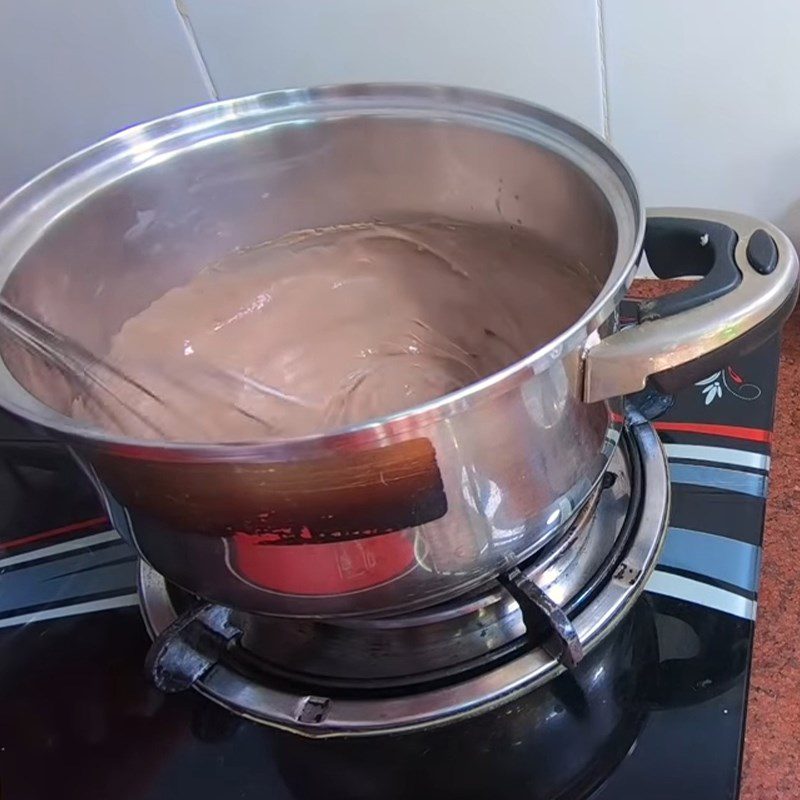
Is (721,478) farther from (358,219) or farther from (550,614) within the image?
(358,219)

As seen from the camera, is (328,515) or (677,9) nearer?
(328,515)

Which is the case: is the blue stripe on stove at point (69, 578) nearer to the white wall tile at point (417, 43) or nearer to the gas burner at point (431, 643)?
the gas burner at point (431, 643)

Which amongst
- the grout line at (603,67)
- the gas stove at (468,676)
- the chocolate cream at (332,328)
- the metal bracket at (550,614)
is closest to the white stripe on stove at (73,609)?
the gas stove at (468,676)

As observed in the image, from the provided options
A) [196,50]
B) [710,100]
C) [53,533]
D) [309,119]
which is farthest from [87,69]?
[710,100]

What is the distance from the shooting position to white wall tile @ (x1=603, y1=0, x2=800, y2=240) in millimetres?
622

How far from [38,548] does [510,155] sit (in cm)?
42

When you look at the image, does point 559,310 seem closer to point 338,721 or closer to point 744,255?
point 744,255

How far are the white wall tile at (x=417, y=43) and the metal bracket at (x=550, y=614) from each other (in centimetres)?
38

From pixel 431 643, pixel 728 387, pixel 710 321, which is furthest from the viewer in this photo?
pixel 728 387

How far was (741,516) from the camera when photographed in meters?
0.55

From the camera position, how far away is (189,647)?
1.75 ft

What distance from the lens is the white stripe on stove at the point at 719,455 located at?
58 cm

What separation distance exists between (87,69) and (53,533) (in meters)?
0.39

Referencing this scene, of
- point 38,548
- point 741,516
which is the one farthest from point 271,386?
point 741,516
